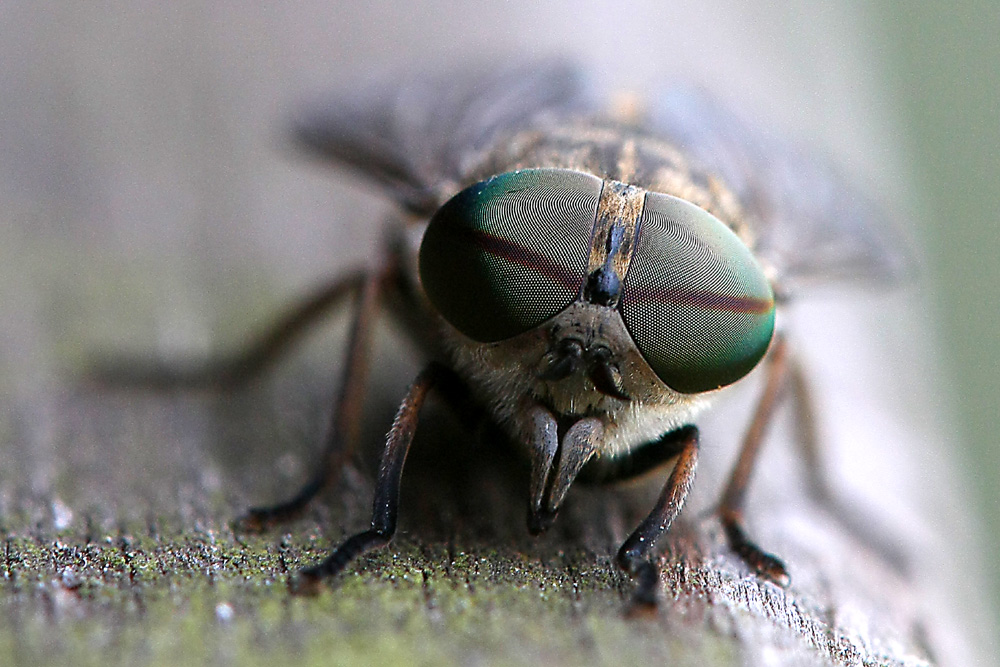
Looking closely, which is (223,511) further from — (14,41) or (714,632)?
(14,41)

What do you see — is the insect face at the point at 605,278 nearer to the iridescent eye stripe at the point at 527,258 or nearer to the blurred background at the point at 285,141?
the iridescent eye stripe at the point at 527,258

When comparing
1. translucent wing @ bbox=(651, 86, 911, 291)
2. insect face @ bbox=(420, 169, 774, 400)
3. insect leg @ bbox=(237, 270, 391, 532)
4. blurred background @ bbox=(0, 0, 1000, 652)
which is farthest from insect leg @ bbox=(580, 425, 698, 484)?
translucent wing @ bbox=(651, 86, 911, 291)

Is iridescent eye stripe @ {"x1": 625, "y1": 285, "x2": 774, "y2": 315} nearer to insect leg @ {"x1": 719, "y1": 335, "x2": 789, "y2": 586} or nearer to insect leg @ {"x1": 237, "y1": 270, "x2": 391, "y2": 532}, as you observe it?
insect leg @ {"x1": 719, "y1": 335, "x2": 789, "y2": 586}

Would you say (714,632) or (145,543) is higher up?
(714,632)

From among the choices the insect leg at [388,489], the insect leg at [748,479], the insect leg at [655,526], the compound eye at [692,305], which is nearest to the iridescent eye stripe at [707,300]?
Result: the compound eye at [692,305]

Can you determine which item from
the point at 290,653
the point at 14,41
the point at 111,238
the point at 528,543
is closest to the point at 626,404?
the point at 528,543

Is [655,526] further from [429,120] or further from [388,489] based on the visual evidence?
[429,120]

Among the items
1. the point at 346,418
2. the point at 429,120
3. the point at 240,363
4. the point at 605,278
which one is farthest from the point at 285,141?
the point at 605,278
